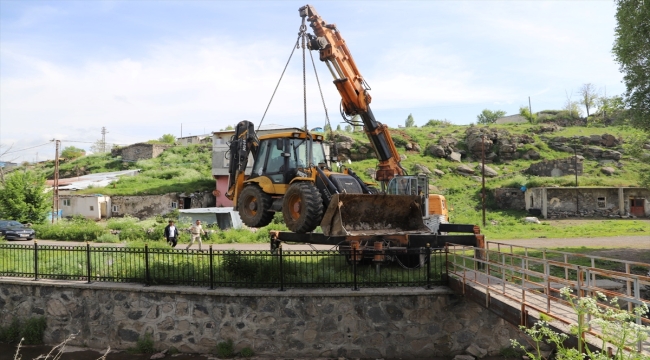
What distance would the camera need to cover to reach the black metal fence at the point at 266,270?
12.3 metres

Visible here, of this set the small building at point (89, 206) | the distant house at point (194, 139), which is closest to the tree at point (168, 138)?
the distant house at point (194, 139)

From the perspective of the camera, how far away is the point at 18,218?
104ft

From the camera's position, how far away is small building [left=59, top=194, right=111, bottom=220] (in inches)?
1471

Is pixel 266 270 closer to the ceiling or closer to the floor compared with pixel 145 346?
closer to the ceiling

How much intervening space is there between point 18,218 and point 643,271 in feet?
114

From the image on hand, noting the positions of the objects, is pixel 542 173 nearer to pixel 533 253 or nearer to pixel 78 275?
pixel 533 253

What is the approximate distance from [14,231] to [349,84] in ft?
71.6

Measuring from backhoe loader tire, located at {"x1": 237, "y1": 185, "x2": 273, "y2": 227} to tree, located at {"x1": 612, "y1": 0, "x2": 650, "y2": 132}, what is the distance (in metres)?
15.2

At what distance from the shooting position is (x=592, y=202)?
117 feet

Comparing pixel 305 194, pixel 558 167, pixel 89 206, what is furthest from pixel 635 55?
pixel 89 206

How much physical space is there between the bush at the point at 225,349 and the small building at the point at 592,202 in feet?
97.5

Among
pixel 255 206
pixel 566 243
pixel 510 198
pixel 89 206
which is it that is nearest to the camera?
pixel 255 206

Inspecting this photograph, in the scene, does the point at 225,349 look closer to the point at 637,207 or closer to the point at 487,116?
the point at 637,207

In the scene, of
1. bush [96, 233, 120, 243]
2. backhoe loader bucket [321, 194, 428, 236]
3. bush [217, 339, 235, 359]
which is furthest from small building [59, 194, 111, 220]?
backhoe loader bucket [321, 194, 428, 236]
